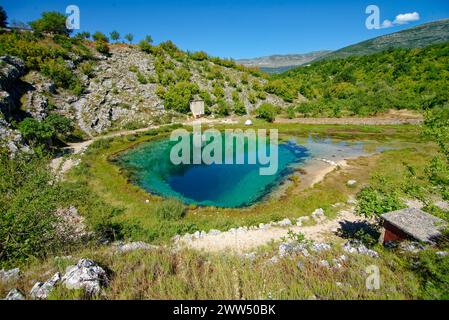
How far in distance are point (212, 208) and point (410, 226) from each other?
12.8m

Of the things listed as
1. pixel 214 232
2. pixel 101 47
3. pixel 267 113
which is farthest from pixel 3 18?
pixel 214 232

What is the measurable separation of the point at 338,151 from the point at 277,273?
30.6 metres

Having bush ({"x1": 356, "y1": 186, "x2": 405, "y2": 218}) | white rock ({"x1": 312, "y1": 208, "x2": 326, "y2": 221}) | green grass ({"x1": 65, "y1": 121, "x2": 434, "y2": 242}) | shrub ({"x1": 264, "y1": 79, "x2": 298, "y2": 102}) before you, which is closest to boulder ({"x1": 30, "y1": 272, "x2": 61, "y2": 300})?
green grass ({"x1": 65, "y1": 121, "x2": 434, "y2": 242})

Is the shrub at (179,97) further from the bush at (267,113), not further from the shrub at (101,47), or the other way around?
the shrub at (101,47)

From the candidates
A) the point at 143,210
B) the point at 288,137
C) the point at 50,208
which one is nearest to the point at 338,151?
the point at 288,137

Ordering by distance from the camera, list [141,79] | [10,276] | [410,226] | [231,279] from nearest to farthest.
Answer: [231,279], [10,276], [410,226], [141,79]

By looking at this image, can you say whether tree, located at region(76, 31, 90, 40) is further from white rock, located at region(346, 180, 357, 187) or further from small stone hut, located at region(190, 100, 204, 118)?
white rock, located at region(346, 180, 357, 187)

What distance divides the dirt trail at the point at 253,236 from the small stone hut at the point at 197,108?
40.8 meters

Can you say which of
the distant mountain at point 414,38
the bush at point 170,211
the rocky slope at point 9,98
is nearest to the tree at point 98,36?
the rocky slope at point 9,98

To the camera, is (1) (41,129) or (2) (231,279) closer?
(2) (231,279)

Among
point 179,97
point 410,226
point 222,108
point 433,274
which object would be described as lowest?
point 410,226

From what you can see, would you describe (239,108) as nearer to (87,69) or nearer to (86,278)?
(87,69)

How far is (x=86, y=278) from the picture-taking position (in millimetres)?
6051

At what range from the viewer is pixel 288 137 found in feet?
140
